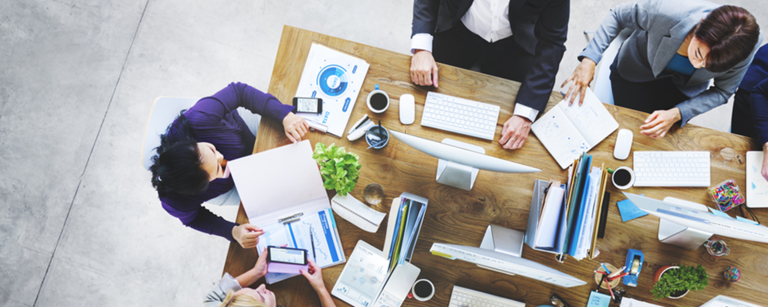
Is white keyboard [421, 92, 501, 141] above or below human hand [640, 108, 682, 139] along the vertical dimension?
below

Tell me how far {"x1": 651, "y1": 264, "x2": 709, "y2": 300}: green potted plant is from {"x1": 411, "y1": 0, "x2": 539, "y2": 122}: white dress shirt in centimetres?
75

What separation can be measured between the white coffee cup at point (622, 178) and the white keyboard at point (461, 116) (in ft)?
1.64

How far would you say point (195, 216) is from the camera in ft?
4.62

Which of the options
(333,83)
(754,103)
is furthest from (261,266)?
(754,103)

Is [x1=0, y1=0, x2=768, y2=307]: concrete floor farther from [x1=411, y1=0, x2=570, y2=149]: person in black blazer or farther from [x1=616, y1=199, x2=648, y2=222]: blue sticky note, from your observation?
[x1=616, y1=199, x2=648, y2=222]: blue sticky note

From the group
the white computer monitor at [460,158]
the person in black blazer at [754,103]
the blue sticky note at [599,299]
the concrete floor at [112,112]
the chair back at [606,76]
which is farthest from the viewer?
the concrete floor at [112,112]

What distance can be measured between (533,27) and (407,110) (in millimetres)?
651

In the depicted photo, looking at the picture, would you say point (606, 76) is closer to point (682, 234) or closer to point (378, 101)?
point (682, 234)

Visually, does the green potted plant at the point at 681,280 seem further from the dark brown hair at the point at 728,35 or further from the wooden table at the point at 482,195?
the dark brown hair at the point at 728,35

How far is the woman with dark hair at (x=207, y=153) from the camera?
121 cm

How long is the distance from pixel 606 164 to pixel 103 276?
110 inches

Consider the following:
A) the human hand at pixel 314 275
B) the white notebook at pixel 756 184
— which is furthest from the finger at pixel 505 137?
the white notebook at pixel 756 184

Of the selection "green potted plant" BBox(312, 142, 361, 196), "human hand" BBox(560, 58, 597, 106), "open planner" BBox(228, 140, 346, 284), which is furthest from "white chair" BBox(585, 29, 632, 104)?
"open planner" BBox(228, 140, 346, 284)

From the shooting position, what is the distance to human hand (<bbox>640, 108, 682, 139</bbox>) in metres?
1.39
